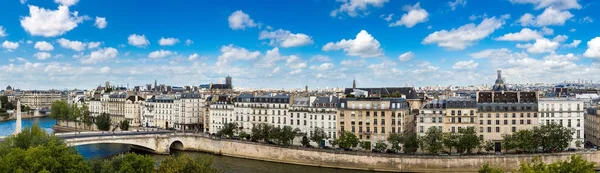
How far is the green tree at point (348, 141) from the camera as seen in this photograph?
6011 centimetres

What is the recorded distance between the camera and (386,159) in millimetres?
56500

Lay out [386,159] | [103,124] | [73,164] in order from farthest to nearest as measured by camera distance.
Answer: [103,124]
[386,159]
[73,164]

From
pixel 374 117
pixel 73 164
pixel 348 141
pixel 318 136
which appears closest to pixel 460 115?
pixel 374 117

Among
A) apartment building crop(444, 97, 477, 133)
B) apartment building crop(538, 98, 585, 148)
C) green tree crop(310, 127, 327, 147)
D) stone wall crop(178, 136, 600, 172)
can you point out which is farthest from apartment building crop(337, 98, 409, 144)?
apartment building crop(538, 98, 585, 148)

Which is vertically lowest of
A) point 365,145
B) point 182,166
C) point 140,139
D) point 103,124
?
point 365,145

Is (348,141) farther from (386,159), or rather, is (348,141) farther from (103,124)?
(103,124)

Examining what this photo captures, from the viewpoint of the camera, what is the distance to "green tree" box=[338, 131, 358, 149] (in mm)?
60109

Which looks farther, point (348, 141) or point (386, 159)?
point (348, 141)

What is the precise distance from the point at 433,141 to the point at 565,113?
17.1m

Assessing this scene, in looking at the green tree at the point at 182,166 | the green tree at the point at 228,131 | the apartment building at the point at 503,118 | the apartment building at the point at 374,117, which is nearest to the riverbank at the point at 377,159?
the green tree at the point at 228,131

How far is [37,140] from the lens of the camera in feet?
146

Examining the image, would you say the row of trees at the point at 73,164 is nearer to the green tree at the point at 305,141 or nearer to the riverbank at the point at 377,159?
the riverbank at the point at 377,159

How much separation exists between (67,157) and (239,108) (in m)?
45.6

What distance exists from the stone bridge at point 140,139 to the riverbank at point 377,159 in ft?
2.50
